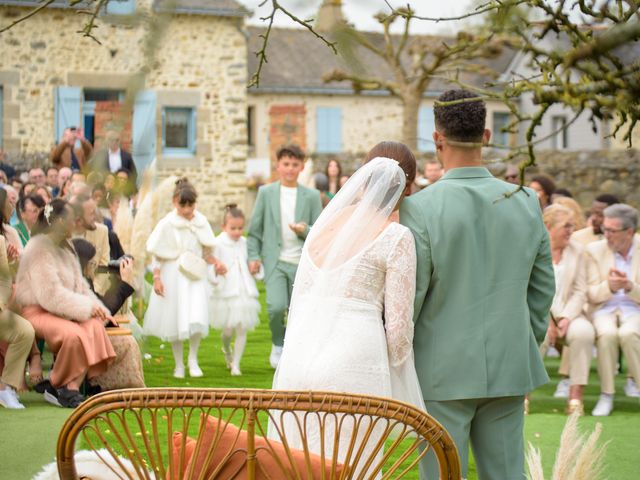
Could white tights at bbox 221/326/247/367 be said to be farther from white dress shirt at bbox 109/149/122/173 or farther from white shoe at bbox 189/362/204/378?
white dress shirt at bbox 109/149/122/173

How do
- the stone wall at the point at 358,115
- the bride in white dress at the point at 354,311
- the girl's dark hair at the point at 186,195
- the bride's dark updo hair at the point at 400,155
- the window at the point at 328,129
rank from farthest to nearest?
the stone wall at the point at 358,115
the window at the point at 328,129
the girl's dark hair at the point at 186,195
the bride's dark updo hair at the point at 400,155
the bride in white dress at the point at 354,311

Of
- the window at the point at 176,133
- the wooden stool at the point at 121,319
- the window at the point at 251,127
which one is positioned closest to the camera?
the window at the point at 176,133

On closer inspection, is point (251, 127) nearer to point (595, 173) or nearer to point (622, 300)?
point (595, 173)

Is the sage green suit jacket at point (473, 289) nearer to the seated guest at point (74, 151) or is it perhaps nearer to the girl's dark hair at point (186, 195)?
the seated guest at point (74, 151)

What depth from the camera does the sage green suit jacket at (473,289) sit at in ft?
12.7

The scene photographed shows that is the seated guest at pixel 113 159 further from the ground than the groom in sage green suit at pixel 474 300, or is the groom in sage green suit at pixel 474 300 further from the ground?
the seated guest at pixel 113 159

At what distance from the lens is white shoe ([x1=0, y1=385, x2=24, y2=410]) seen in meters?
8.01

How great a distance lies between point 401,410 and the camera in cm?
295

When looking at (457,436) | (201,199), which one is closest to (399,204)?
(457,436)

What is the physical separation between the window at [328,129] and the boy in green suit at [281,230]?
25.1 m

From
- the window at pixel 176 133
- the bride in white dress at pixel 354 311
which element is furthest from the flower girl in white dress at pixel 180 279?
the window at pixel 176 133

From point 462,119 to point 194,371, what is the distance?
603 cm

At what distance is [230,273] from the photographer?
9.92m

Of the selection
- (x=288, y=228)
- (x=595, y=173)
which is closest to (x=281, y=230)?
(x=288, y=228)
